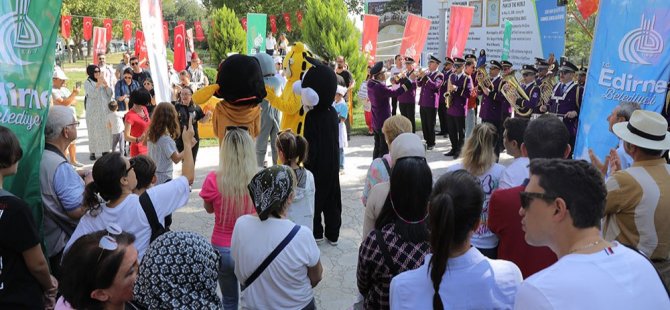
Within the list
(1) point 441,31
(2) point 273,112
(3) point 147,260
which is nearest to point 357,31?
(1) point 441,31

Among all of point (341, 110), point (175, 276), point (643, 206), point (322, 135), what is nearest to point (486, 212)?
point (643, 206)

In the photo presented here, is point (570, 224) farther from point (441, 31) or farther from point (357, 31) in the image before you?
point (357, 31)

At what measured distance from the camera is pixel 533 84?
34.1ft

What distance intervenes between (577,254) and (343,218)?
5.47m

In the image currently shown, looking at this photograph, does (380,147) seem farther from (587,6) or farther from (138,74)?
(587,6)

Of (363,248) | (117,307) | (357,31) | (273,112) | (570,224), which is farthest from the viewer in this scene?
(357,31)

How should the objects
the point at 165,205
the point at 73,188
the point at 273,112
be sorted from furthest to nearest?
the point at 273,112
the point at 73,188
the point at 165,205

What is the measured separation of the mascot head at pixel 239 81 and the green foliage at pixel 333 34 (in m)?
10.7

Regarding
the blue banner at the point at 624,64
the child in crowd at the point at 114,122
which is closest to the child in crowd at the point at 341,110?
the child in crowd at the point at 114,122

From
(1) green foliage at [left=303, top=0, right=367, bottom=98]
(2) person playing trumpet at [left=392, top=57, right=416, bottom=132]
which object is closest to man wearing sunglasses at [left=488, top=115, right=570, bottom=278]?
(2) person playing trumpet at [left=392, top=57, right=416, bottom=132]

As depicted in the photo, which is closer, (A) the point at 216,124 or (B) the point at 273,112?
(A) the point at 216,124

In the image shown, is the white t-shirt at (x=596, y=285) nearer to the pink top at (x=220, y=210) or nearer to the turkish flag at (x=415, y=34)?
the pink top at (x=220, y=210)

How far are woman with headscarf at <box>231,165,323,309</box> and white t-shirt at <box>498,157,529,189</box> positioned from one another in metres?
1.35

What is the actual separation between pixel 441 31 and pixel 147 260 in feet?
44.1
